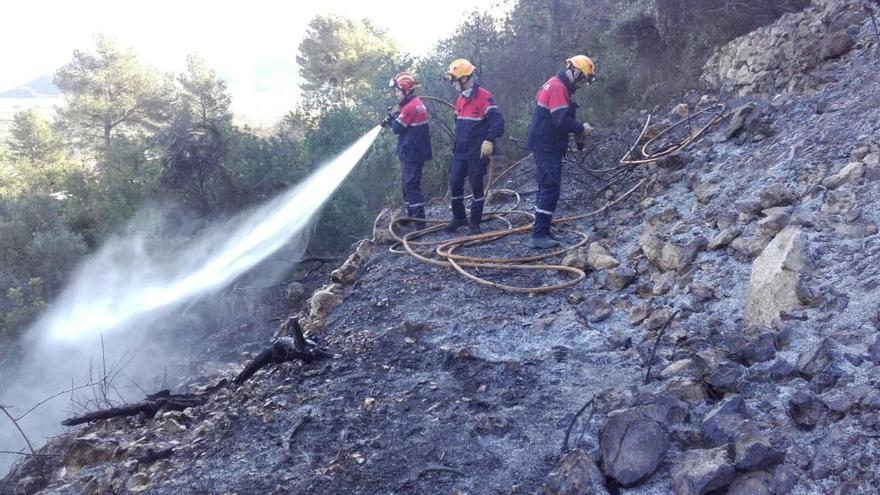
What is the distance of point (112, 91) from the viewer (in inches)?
1124

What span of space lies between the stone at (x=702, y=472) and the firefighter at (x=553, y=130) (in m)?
3.54

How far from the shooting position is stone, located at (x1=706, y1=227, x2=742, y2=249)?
14.5 ft

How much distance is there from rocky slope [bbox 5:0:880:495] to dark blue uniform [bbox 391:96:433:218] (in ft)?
5.46

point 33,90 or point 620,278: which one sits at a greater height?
point 33,90

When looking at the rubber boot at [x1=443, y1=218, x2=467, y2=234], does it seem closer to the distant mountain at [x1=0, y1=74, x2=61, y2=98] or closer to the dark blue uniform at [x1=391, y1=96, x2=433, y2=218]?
the dark blue uniform at [x1=391, y1=96, x2=433, y2=218]

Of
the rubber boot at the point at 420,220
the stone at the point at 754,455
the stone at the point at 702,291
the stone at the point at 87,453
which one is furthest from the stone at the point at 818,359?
the rubber boot at the point at 420,220

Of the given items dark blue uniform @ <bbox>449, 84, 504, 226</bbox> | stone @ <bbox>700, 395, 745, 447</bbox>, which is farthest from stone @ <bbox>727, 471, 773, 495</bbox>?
dark blue uniform @ <bbox>449, 84, 504, 226</bbox>

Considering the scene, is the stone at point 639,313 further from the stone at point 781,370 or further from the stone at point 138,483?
the stone at point 138,483

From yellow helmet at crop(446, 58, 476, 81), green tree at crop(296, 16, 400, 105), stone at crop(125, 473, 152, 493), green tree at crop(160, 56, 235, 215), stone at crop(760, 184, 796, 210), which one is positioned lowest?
stone at crop(760, 184, 796, 210)

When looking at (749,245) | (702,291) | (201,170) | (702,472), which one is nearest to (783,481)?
(702,472)

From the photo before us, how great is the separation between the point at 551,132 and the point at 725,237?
189 cm

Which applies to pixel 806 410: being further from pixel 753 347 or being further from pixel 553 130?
pixel 553 130

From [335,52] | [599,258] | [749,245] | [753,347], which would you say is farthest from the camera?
[335,52]

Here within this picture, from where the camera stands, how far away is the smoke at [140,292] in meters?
8.20
